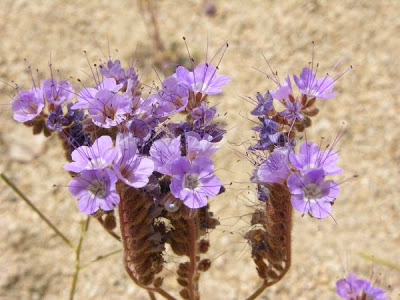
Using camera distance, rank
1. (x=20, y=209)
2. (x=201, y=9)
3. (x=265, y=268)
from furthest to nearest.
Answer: (x=201, y=9), (x=20, y=209), (x=265, y=268)

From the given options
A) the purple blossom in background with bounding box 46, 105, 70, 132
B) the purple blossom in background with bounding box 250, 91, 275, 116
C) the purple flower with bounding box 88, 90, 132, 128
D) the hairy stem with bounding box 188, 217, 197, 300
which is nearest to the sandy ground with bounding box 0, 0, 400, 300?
the hairy stem with bounding box 188, 217, 197, 300

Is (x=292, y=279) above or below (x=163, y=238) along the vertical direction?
below

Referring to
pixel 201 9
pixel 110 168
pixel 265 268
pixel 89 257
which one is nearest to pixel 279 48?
pixel 201 9

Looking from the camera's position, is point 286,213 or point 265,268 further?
point 265,268

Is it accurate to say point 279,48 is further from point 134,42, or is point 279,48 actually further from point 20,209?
point 20,209

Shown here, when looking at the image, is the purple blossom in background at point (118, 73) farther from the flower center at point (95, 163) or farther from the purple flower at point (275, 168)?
the purple flower at point (275, 168)

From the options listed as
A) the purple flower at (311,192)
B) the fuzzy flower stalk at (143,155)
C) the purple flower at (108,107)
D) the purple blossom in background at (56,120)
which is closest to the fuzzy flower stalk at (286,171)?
the purple flower at (311,192)

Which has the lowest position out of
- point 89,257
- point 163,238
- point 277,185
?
point 89,257
